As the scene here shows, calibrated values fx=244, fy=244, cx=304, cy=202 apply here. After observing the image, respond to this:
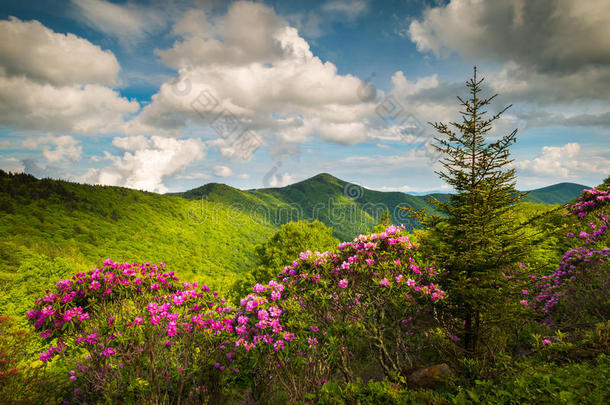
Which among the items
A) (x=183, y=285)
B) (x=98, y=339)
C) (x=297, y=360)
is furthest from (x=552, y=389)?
(x=98, y=339)

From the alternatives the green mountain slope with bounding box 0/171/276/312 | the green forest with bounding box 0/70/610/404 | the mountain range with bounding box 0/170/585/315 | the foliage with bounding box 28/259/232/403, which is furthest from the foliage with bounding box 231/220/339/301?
the foliage with bounding box 28/259/232/403

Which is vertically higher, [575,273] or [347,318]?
[575,273]

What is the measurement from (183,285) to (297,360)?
4159 mm

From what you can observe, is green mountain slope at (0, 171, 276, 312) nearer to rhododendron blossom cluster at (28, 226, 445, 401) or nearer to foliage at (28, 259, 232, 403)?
foliage at (28, 259, 232, 403)

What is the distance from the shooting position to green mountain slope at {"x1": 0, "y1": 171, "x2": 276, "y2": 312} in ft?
92.5

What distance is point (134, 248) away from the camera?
7362 cm

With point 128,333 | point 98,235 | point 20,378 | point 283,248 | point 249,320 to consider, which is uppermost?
point 249,320

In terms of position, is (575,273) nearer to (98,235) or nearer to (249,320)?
(249,320)

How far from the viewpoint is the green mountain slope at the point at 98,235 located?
92.5ft

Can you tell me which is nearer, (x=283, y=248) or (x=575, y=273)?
(x=575, y=273)

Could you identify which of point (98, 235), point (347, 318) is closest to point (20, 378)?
point (347, 318)

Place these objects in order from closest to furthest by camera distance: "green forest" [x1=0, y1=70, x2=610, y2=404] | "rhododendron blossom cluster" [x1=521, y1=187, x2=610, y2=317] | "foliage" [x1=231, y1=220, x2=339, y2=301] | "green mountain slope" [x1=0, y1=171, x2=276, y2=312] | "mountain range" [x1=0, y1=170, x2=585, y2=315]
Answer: "green forest" [x1=0, y1=70, x2=610, y2=404], "rhododendron blossom cluster" [x1=521, y1=187, x2=610, y2=317], "foliage" [x1=231, y1=220, x2=339, y2=301], "mountain range" [x1=0, y1=170, x2=585, y2=315], "green mountain slope" [x1=0, y1=171, x2=276, y2=312]

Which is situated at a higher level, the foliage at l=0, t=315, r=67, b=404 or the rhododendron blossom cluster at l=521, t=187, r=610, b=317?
the rhododendron blossom cluster at l=521, t=187, r=610, b=317

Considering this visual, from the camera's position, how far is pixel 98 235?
68688 mm
